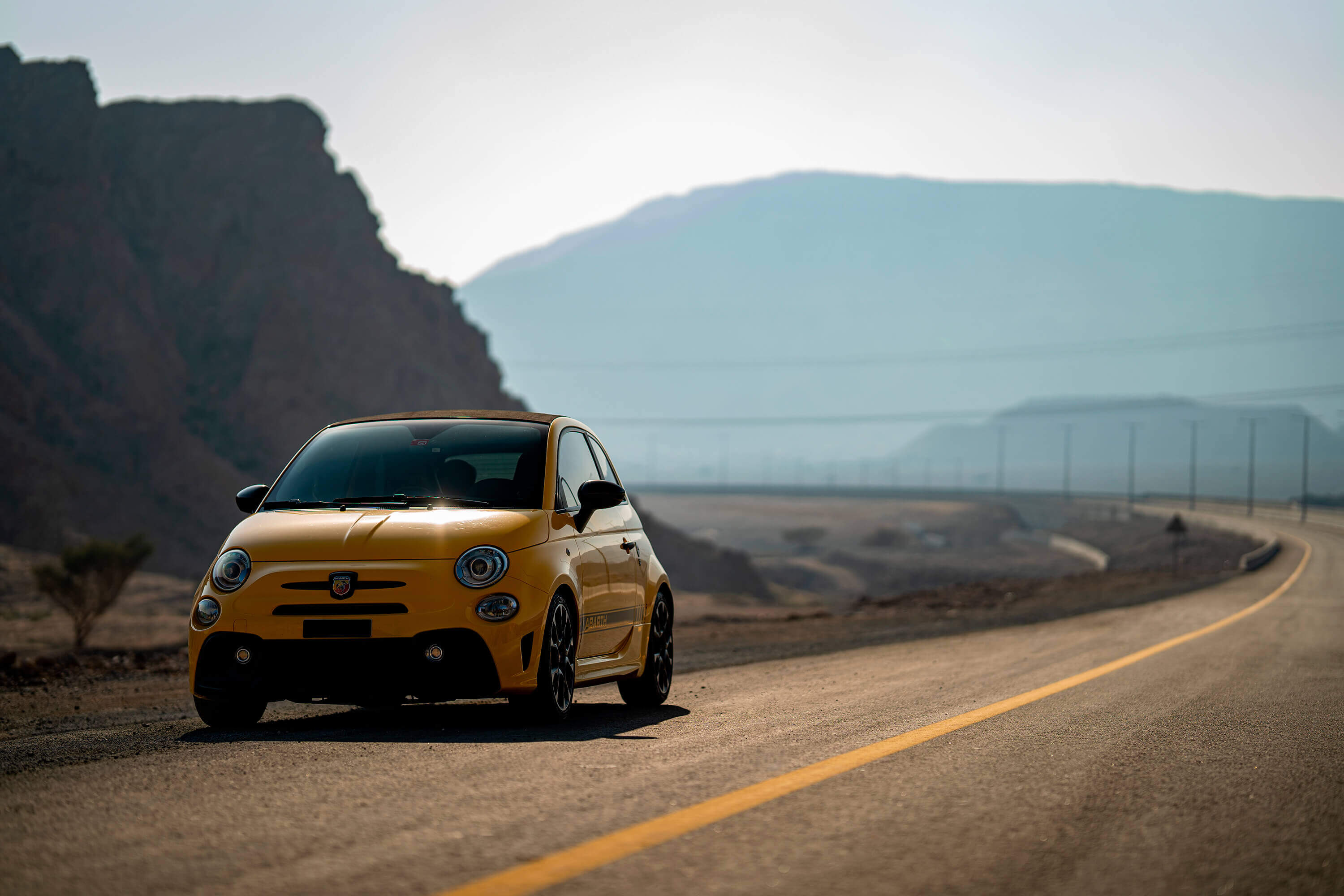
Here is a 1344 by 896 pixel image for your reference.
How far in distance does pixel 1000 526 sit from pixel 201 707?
125665 mm

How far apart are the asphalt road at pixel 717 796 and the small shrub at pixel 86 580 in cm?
2344

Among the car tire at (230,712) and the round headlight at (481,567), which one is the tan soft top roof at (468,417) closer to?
the round headlight at (481,567)

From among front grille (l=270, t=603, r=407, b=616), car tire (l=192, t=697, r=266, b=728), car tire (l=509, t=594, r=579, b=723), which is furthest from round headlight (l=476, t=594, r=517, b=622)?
car tire (l=192, t=697, r=266, b=728)

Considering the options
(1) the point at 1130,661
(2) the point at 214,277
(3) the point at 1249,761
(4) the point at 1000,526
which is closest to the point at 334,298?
(2) the point at 214,277

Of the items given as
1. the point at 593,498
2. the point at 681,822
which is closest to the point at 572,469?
the point at 593,498

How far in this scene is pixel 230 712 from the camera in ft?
24.7

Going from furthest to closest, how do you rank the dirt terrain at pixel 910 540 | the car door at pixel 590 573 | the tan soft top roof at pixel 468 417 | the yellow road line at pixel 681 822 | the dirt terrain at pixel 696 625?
the dirt terrain at pixel 910 540, the dirt terrain at pixel 696 625, the tan soft top roof at pixel 468 417, the car door at pixel 590 573, the yellow road line at pixel 681 822

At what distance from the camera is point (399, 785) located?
5.57 m

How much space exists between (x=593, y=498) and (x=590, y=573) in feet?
1.53

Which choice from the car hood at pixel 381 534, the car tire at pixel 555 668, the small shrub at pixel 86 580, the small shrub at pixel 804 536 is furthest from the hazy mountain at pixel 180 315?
the small shrub at pixel 804 536

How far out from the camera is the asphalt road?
419cm

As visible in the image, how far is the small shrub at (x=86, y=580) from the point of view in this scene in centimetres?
2959

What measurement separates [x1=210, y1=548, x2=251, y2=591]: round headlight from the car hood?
5 cm

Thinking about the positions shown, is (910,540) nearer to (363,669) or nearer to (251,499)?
(251,499)
